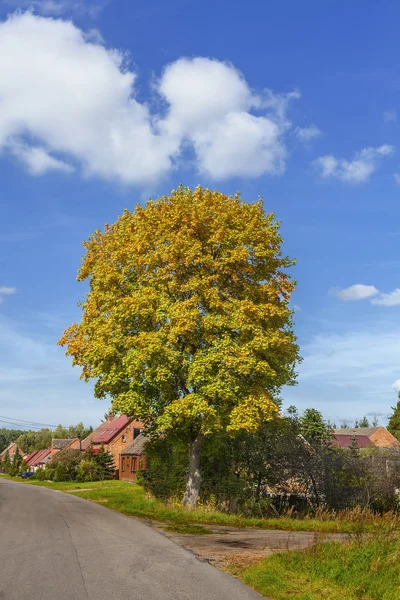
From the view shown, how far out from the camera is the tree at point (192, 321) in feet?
70.6

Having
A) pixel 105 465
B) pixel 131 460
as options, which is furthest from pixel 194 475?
pixel 105 465

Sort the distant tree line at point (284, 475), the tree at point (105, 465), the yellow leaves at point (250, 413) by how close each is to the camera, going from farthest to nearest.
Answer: the tree at point (105, 465) < the distant tree line at point (284, 475) < the yellow leaves at point (250, 413)

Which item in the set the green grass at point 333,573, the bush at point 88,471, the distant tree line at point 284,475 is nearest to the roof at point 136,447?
the bush at point 88,471

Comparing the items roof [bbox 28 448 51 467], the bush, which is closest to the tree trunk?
the bush

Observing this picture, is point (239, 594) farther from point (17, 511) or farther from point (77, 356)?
point (77, 356)

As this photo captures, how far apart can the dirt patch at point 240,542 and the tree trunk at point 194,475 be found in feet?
18.2

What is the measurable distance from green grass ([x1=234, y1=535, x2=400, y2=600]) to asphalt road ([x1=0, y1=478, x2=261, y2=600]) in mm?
529

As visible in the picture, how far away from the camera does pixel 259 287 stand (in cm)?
2405

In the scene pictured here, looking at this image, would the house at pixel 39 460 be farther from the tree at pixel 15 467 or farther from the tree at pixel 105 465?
the tree at pixel 105 465

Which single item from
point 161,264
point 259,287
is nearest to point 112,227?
point 161,264

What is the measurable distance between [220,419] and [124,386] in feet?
16.2

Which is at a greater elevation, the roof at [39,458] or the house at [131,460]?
the house at [131,460]

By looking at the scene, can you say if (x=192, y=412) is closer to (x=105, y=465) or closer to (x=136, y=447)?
(x=136, y=447)

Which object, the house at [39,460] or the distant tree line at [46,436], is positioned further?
the distant tree line at [46,436]
